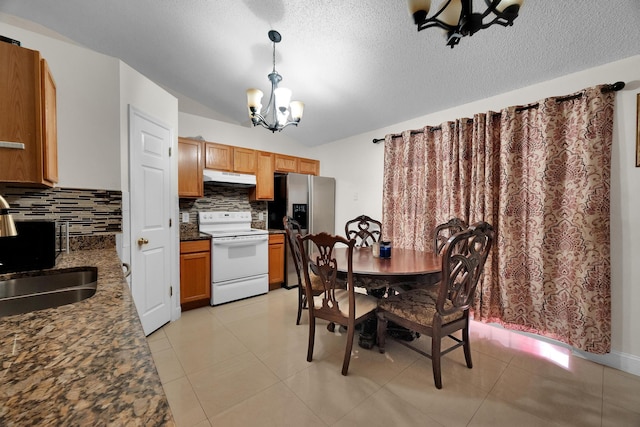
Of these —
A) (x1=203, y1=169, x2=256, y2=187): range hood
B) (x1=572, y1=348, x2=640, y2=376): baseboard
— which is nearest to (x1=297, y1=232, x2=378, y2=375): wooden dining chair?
(x1=572, y1=348, x2=640, y2=376): baseboard

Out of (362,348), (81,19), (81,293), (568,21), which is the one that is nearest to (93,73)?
(81,19)

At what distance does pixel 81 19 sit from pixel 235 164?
6.60ft

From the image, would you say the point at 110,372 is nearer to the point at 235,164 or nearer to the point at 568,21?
the point at 568,21

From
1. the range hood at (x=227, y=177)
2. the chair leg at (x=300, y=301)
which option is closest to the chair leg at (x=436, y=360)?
the chair leg at (x=300, y=301)

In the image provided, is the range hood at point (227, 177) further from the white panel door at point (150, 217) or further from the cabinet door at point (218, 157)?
the white panel door at point (150, 217)

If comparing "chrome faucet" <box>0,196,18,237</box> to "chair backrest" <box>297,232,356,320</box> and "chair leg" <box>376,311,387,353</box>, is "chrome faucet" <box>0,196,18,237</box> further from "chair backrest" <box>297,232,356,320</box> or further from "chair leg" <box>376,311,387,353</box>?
"chair leg" <box>376,311,387,353</box>

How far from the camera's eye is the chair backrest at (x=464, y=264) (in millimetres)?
1540

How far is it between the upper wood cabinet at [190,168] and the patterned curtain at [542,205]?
9.51 feet

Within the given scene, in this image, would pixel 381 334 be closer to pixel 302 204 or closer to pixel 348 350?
pixel 348 350

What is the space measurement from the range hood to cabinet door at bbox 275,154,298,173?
57 centimetres

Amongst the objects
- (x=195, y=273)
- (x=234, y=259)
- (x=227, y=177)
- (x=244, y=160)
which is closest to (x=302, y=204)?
(x=244, y=160)

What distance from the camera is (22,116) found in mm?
1290

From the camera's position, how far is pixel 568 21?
1743 mm

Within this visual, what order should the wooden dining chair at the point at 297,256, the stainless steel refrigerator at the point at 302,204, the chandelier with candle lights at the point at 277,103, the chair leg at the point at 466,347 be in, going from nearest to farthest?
the chair leg at the point at 466,347, the wooden dining chair at the point at 297,256, the chandelier with candle lights at the point at 277,103, the stainless steel refrigerator at the point at 302,204
